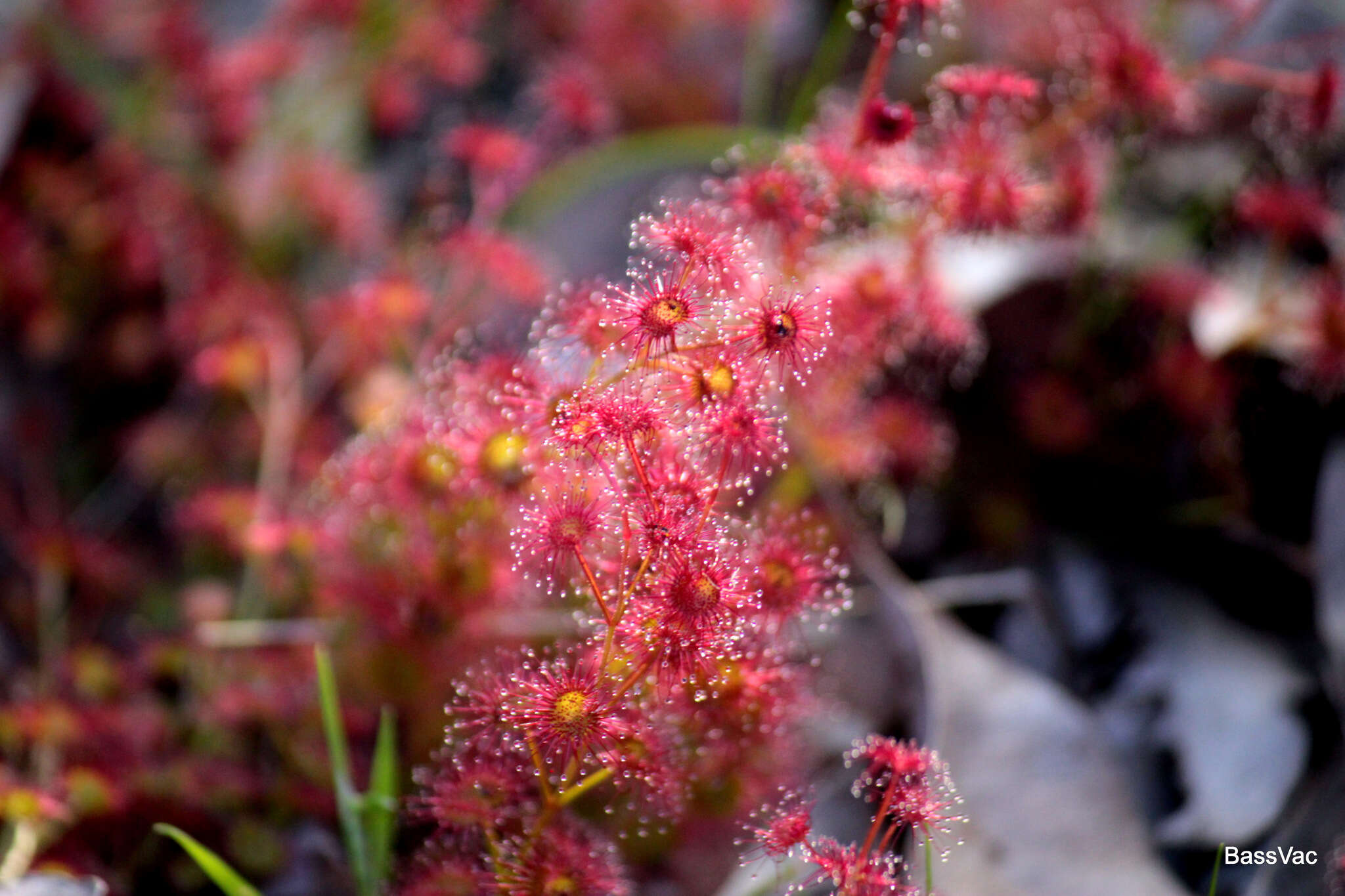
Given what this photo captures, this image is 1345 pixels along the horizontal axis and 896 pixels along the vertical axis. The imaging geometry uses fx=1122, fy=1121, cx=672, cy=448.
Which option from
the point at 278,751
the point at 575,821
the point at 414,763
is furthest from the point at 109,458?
the point at 575,821

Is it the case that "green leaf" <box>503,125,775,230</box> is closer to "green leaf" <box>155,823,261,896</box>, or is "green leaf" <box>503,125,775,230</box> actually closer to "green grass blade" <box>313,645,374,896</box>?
"green grass blade" <box>313,645,374,896</box>

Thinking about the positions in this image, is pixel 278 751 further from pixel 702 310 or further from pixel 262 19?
pixel 262 19

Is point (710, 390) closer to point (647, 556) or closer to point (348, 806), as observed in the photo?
point (647, 556)

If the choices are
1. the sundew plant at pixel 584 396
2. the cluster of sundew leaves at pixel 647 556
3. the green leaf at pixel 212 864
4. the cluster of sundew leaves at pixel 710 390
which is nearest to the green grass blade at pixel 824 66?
the sundew plant at pixel 584 396

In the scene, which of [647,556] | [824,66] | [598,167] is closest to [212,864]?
[647,556]

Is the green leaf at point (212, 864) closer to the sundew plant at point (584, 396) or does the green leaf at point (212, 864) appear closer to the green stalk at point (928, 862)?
the sundew plant at point (584, 396)

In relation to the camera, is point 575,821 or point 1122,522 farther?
point 1122,522

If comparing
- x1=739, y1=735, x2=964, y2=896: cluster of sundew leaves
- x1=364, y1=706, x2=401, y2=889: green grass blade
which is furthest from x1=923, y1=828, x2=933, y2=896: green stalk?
x1=364, y1=706, x2=401, y2=889: green grass blade
